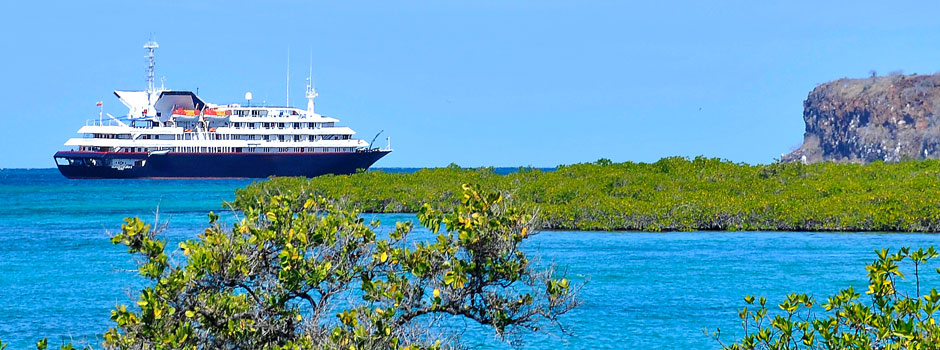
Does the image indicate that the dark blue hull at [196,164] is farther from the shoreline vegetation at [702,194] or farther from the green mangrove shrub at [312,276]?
the green mangrove shrub at [312,276]

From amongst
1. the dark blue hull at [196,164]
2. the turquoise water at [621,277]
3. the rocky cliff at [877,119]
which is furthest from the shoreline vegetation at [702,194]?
the rocky cliff at [877,119]

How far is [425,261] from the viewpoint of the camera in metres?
8.33

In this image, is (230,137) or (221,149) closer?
(221,149)

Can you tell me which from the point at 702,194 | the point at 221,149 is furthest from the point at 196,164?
the point at 702,194

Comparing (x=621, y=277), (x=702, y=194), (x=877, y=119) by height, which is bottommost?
(x=621, y=277)

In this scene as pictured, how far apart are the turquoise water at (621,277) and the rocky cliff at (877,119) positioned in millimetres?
78237

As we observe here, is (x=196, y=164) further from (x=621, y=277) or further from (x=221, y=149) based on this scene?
(x=621, y=277)

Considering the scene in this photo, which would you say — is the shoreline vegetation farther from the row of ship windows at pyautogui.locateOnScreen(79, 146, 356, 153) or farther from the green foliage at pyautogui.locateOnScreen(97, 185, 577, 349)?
the row of ship windows at pyautogui.locateOnScreen(79, 146, 356, 153)

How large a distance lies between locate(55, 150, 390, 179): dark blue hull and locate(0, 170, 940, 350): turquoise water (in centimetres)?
5100

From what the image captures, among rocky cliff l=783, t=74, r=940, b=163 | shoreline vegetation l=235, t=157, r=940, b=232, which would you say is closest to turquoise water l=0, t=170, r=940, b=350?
shoreline vegetation l=235, t=157, r=940, b=232

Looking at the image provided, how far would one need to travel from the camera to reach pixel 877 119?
110 m

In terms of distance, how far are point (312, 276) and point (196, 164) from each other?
8137cm

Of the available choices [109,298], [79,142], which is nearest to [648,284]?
[109,298]

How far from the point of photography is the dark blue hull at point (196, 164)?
284 feet
